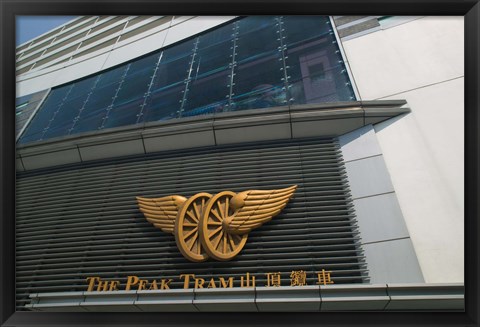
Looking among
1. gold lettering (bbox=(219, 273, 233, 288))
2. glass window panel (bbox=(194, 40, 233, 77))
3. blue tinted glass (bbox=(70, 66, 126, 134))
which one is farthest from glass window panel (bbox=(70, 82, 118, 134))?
gold lettering (bbox=(219, 273, 233, 288))

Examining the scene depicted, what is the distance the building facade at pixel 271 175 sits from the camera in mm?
9625

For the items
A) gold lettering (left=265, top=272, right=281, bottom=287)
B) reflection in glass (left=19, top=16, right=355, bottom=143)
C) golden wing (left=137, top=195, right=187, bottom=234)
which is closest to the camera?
gold lettering (left=265, top=272, right=281, bottom=287)

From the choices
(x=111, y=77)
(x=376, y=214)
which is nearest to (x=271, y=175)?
(x=376, y=214)

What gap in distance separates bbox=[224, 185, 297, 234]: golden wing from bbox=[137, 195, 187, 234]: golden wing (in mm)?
1373

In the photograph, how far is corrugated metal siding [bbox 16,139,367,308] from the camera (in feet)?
33.3

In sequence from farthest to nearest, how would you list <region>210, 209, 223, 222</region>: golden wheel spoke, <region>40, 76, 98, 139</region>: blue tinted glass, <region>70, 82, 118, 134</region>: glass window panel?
<region>40, 76, 98, 139</region>: blue tinted glass
<region>70, 82, 118, 134</region>: glass window panel
<region>210, 209, 223, 222</region>: golden wheel spoke

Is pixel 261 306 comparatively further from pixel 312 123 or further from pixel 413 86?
pixel 413 86

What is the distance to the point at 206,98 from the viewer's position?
14484mm

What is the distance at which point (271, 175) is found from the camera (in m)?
11.6

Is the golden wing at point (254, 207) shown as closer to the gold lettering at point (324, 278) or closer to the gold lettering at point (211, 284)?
the gold lettering at point (211, 284)

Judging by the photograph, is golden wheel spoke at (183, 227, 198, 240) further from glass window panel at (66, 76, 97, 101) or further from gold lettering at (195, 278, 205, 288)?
Result: glass window panel at (66, 76, 97, 101)

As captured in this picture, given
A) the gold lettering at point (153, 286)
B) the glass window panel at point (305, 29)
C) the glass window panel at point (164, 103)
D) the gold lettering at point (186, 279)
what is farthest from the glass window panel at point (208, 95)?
the gold lettering at point (153, 286)

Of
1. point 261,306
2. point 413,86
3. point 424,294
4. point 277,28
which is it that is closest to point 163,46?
point 277,28
